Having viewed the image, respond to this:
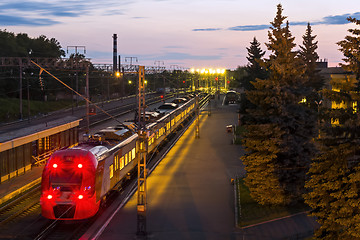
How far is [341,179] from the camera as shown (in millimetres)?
15023

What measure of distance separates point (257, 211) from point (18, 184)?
45.2 ft

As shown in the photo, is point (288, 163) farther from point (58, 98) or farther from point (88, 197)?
point (58, 98)

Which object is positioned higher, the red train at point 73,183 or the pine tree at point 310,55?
the pine tree at point 310,55

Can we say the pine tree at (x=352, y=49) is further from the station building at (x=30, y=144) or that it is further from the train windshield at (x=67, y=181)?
the station building at (x=30, y=144)

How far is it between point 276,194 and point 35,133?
16.1 m

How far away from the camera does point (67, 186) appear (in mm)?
18438

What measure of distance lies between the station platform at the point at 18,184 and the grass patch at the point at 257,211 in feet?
39.6

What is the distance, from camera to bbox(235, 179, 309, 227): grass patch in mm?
21392

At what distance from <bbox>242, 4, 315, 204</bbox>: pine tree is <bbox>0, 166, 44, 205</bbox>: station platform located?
1271 cm

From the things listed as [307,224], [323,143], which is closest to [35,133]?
[307,224]

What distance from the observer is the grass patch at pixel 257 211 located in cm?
2139

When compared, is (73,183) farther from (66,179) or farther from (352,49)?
(352,49)

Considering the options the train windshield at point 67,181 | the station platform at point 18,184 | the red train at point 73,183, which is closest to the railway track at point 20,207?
the station platform at point 18,184

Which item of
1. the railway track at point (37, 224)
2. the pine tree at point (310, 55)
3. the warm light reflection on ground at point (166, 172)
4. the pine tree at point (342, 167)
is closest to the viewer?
the pine tree at point (342, 167)
